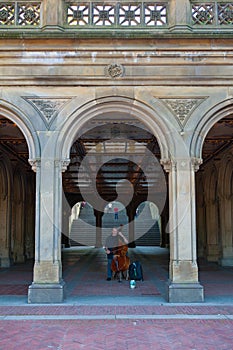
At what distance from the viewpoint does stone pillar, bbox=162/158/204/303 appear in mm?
9445

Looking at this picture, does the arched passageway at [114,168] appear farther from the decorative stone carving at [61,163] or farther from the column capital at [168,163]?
the column capital at [168,163]

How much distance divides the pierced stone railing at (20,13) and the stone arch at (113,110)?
2438 millimetres

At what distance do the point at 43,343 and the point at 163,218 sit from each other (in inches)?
913

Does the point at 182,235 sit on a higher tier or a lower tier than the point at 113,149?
lower

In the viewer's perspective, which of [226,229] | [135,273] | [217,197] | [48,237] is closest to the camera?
[48,237]

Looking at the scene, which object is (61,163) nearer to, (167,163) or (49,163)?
(49,163)

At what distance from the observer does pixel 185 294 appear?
9.44 metres

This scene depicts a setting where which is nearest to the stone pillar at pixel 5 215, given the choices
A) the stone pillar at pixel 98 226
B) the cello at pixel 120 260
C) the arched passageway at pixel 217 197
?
the cello at pixel 120 260

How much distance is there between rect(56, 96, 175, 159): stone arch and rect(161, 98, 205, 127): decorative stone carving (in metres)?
0.38

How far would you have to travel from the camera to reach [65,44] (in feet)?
32.8

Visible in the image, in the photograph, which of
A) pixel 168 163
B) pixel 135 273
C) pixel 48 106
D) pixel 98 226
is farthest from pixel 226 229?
pixel 98 226

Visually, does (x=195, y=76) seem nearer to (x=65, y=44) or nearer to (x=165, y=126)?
(x=165, y=126)

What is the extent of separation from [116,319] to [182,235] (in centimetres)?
272

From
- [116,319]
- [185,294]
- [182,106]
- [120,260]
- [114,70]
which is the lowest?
[116,319]
